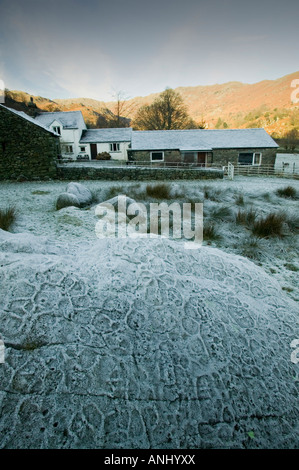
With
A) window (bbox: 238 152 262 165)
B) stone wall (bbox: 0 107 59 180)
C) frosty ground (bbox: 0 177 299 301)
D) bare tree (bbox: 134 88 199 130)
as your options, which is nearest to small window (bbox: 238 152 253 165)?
window (bbox: 238 152 262 165)

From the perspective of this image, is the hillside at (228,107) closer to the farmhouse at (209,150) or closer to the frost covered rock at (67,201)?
the farmhouse at (209,150)

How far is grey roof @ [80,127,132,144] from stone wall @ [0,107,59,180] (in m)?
15.8

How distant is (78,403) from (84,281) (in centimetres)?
113

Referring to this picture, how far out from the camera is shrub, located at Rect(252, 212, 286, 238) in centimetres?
543

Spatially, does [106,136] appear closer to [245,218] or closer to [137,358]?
[245,218]

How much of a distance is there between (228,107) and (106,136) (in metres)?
77.5

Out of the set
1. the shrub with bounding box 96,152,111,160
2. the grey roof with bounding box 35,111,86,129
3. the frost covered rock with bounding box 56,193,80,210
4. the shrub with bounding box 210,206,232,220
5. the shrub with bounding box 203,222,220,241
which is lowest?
the shrub with bounding box 203,222,220,241

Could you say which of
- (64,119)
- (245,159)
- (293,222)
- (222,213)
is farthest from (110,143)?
(293,222)

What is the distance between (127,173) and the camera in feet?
44.5

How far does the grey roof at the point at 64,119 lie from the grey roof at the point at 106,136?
53.9 inches

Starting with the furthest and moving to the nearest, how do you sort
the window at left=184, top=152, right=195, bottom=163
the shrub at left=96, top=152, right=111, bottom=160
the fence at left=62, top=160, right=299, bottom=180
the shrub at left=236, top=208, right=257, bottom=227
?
the shrub at left=96, top=152, right=111, bottom=160, the window at left=184, top=152, right=195, bottom=163, the fence at left=62, top=160, right=299, bottom=180, the shrub at left=236, top=208, right=257, bottom=227

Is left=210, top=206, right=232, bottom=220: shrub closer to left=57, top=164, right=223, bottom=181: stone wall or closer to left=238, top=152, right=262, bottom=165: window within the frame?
left=57, top=164, right=223, bottom=181: stone wall

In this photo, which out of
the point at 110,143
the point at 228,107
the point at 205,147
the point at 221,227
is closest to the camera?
the point at 221,227

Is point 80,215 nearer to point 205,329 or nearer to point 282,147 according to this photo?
point 205,329
